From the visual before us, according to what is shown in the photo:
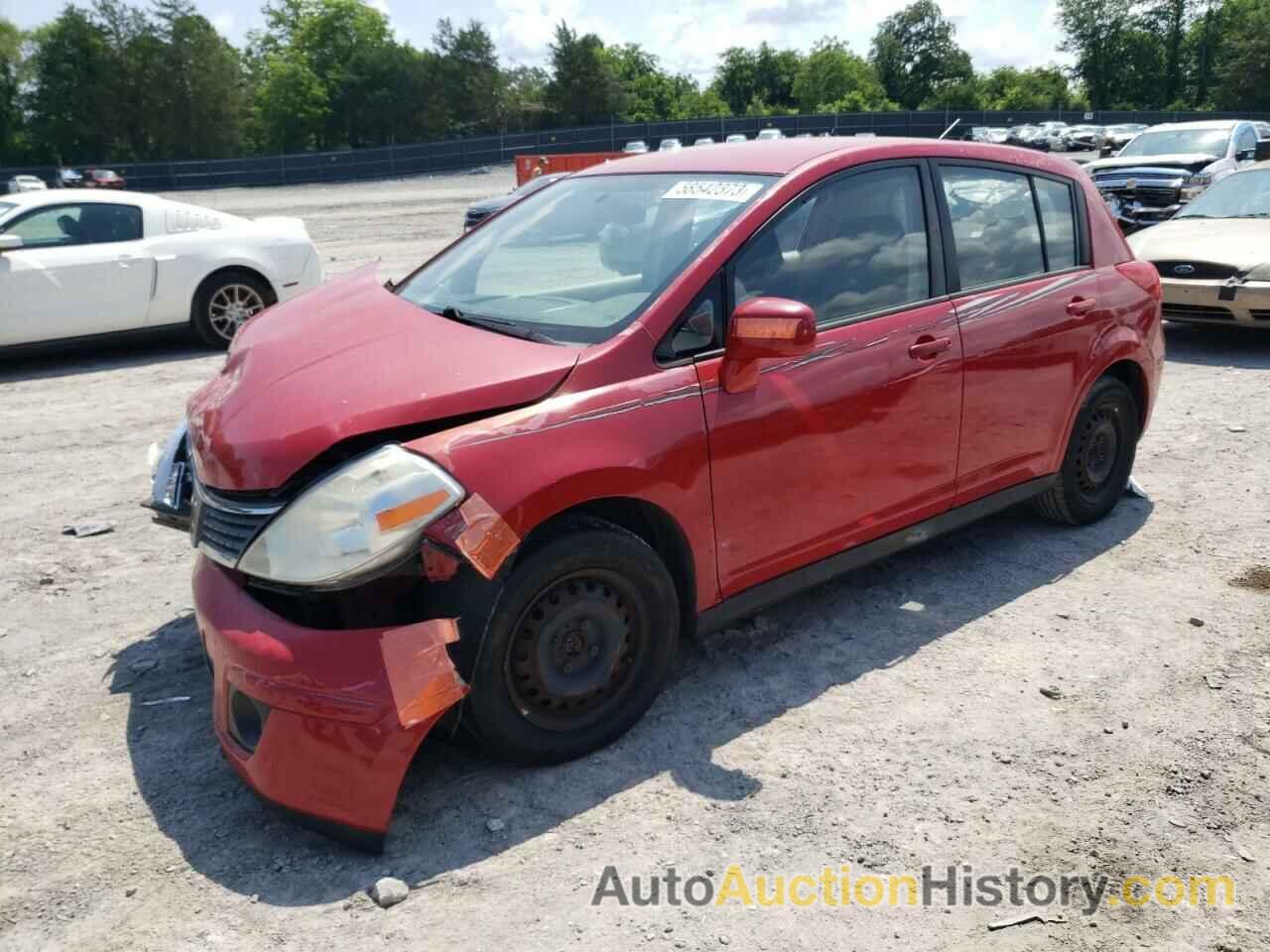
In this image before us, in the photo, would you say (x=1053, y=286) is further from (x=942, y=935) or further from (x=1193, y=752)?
(x=942, y=935)

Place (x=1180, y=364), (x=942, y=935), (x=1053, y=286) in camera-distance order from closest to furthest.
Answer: (x=942, y=935), (x=1053, y=286), (x=1180, y=364)

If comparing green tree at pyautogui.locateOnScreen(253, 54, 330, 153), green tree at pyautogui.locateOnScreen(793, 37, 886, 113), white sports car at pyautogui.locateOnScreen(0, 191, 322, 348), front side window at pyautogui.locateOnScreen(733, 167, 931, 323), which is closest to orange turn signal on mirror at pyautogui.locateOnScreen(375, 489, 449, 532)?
front side window at pyautogui.locateOnScreen(733, 167, 931, 323)

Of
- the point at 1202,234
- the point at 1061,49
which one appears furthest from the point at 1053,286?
the point at 1061,49

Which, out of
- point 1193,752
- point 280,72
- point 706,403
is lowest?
point 1193,752

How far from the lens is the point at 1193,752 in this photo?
3.32 meters

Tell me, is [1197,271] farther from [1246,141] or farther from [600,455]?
[1246,141]

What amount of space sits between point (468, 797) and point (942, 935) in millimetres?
1367

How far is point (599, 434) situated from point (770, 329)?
1.96 ft

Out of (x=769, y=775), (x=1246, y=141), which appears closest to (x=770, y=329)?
(x=769, y=775)

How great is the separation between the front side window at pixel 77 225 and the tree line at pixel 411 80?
230 ft

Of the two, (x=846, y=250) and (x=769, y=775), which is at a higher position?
(x=846, y=250)

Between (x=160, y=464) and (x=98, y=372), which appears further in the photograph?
(x=98, y=372)

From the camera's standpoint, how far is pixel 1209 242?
9117mm

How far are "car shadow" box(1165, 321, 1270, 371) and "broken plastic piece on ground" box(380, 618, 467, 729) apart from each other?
790 centimetres
